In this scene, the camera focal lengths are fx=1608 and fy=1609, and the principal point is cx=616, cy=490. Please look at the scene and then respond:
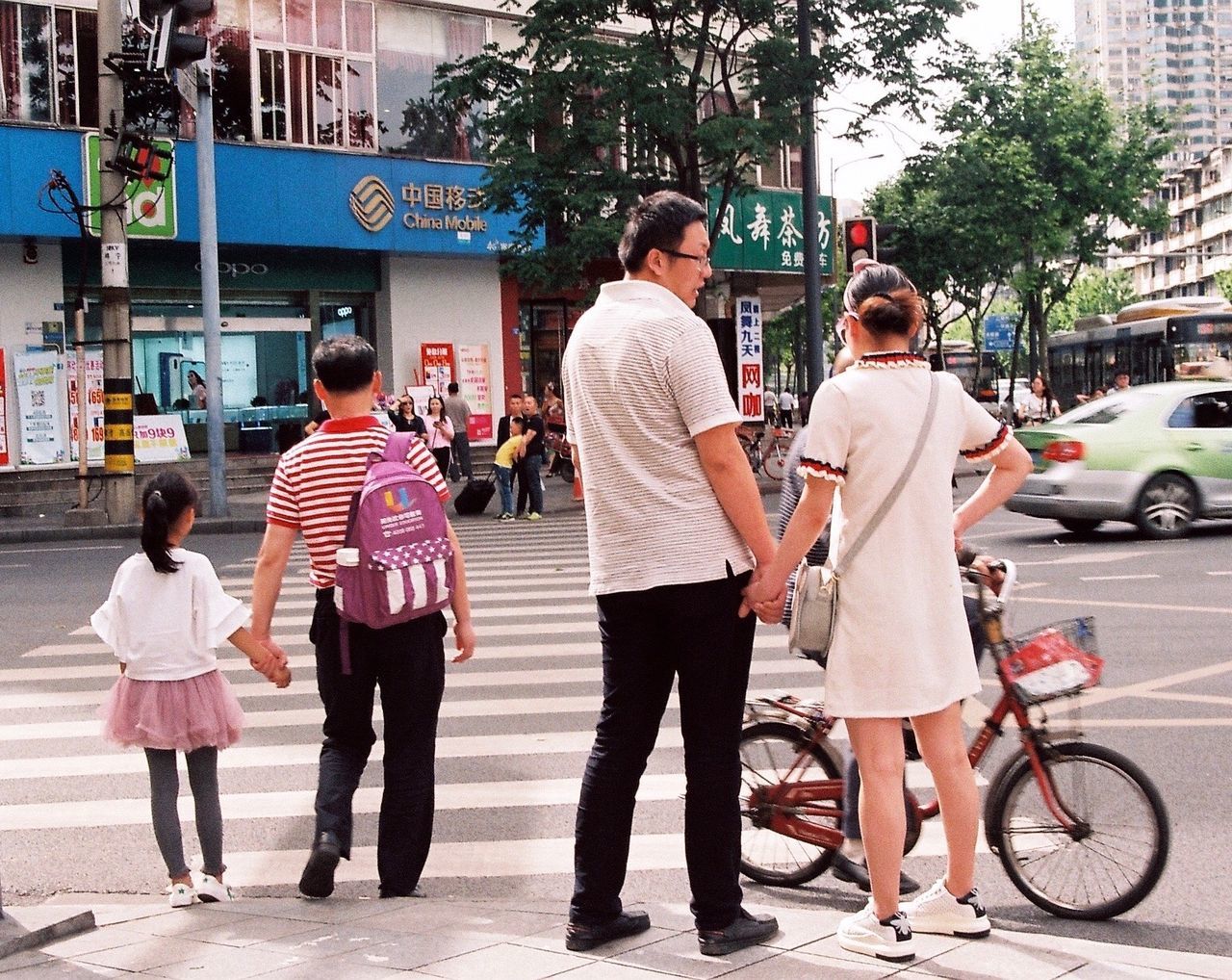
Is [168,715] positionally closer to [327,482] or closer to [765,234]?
[327,482]

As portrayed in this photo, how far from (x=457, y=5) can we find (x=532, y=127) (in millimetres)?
6546

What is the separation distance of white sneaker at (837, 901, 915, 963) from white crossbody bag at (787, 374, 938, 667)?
0.70 metres

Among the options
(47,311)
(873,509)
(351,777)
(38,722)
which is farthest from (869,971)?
(47,311)

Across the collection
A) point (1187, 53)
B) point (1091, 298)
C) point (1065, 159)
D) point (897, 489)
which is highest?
point (1187, 53)

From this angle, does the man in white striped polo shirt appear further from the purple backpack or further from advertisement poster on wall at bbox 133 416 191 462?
advertisement poster on wall at bbox 133 416 191 462

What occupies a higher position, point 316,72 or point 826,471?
point 316,72

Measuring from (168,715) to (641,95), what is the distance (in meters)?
17.7

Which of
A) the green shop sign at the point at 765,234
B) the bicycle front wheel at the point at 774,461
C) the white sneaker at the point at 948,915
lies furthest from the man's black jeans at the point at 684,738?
the green shop sign at the point at 765,234

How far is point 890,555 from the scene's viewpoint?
163 inches

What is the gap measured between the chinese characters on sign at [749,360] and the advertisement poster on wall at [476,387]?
456 centimetres

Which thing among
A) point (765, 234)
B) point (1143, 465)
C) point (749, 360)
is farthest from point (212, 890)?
point (765, 234)

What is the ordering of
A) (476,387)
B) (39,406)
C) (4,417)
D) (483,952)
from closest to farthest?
(483,952) → (4,417) → (39,406) → (476,387)

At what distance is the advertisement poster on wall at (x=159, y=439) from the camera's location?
24.5 metres

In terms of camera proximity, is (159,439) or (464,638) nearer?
(464,638)
